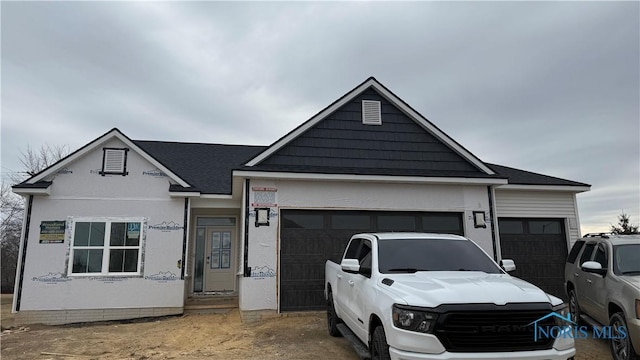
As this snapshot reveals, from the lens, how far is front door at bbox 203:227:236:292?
13.5 metres

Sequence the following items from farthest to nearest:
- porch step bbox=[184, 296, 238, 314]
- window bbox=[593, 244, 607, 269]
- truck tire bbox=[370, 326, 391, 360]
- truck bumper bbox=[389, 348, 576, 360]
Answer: porch step bbox=[184, 296, 238, 314] → window bbox=[593, 244, 607, 269] → truck tire bbox=[370, 326, 391, 360] → truck bumper bbox=[389, 348, 576, 360]

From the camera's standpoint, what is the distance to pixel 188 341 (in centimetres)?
802

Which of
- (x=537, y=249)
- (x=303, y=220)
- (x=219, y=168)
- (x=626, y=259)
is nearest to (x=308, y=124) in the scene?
(x=303, y=220)

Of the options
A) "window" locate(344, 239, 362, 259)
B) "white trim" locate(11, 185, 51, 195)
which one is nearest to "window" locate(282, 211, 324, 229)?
"window" locate(344, 239, 362, 259)

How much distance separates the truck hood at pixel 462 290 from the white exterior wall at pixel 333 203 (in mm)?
5705

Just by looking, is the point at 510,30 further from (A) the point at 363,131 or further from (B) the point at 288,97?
(B) the point at 288,97

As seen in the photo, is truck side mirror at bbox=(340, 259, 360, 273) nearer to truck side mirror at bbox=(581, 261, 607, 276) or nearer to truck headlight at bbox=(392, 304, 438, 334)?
truck headlight at bbox=(392, 304, 438, 334)

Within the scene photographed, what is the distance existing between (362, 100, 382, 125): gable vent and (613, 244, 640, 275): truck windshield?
6.66 meters

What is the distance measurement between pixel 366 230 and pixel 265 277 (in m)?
2.95

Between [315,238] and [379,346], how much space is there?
6054mm

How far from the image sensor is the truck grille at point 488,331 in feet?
12.2

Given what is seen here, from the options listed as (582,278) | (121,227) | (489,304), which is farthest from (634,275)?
(121,227)

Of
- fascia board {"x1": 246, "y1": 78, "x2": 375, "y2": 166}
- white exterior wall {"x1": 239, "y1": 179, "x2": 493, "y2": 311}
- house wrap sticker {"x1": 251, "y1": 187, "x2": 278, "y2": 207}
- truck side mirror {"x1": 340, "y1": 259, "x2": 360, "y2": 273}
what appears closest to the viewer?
truck side mirror {"x1": 340, "y1": 259, "x2": 360, "y2": 273}

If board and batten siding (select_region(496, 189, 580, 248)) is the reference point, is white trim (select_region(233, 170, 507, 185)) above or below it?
above
